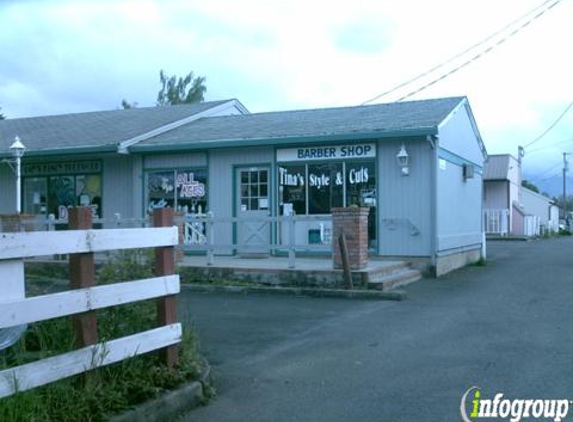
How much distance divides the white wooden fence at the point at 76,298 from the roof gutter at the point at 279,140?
34.0 feet

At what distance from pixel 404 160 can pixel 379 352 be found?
339 inches

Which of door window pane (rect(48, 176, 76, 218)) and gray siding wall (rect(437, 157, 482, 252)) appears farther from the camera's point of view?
door window pane (rect(48, 176, 76, 218))

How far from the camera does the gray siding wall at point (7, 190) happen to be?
20.6 m

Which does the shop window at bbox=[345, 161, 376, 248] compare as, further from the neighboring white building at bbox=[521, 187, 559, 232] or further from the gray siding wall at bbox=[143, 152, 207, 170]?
the neighboring white building at bbox=[521, 187, 559, 232]

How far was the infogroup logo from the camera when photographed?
542 centimetres

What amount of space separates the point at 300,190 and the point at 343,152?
1.51 m

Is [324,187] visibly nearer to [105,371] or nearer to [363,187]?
[363,187]

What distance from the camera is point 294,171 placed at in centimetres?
1711

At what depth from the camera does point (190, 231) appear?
57.9ft

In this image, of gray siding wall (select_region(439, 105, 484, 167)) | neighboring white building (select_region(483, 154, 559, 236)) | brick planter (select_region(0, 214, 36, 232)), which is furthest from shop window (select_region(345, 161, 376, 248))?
neighboring white building (select_region(483, 154, 559, 236))

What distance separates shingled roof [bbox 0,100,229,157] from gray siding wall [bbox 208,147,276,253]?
2688mm

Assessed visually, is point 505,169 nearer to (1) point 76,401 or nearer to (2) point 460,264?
(2) point 460,264

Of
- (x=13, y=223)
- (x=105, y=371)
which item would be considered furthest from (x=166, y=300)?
(x=13, y=223)

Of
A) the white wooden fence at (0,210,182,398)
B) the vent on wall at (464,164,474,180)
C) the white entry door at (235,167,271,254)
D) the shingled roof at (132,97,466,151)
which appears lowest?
the white wooden fence at (0,210,182,398)
